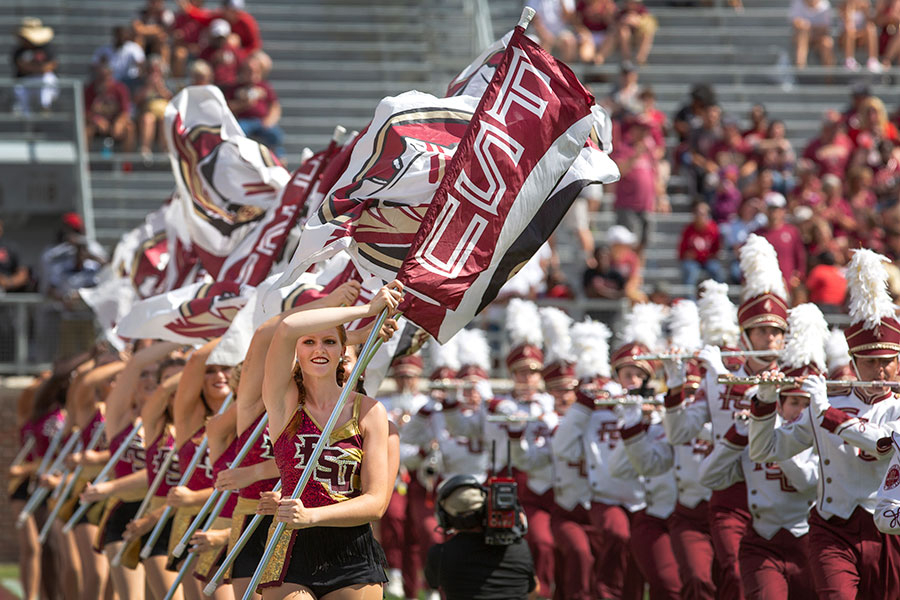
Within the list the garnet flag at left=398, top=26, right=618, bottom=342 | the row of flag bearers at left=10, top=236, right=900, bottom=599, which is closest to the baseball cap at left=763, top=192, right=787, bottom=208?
the row of flag bearers at left=10, top=236, right=900, bottom=599

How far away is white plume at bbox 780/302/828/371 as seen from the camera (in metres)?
8.55

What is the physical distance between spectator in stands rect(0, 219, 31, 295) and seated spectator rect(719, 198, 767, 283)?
7597 millimetres

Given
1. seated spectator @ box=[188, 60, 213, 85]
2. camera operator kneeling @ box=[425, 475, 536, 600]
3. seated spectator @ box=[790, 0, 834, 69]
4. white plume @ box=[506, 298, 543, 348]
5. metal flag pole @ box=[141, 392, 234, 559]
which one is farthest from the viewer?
seated spectator @ box=[790, 0, 834, 69]

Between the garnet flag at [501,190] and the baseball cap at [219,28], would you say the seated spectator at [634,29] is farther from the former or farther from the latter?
the garnet flag at [501,190]

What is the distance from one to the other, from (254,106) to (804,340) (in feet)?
40.3

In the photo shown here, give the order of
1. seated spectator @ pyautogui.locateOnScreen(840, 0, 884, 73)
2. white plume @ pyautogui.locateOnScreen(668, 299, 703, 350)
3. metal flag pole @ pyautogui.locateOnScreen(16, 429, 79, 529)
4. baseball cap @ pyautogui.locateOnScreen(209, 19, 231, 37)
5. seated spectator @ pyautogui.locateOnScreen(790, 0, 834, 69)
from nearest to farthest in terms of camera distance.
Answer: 1. white plume @ pyautogui.locateOnScreen(668, 299, 703, 350)
2. metal flag pole @ pyautogui.locateOnScreen(16, 429, 79, 529)
3. baseball cap @ pyautogui.locateOnScreen(209, 19, 231, 37)
4. seated spectator @ pyautogui.locateOnScreen(840, 0, 884, 73)
5. seated spectator @ pyautogui.locateOnScreen(790, 0, 834, 69)

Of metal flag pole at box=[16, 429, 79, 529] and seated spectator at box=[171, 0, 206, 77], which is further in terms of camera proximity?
seated spectator at box=[171, 0, 206, 77]

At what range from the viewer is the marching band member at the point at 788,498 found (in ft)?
27.9

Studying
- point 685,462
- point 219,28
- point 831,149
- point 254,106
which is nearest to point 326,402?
point 685,462

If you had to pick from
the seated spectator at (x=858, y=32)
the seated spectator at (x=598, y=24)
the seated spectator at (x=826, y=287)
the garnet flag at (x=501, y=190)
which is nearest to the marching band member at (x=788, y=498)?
the garnet flag at (x=501, y=190)

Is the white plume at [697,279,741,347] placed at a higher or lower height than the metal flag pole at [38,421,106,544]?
higher

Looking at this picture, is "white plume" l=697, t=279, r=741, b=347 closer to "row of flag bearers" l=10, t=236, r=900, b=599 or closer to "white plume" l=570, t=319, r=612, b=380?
"row of flag bearers" l=10, t=236, r=900, b=599

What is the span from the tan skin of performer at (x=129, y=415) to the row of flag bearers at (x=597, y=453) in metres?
0.02

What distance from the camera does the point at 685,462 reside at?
32.1 feet
